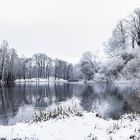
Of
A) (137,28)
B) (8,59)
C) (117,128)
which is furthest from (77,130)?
(8,59)

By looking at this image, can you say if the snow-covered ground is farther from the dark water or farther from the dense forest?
the dense forest

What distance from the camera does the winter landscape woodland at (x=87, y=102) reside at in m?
8.77

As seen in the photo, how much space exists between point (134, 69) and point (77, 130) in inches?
1017

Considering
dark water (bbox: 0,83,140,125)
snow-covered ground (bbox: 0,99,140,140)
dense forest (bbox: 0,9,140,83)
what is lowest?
dark water (bbox: 0,83,140,125)

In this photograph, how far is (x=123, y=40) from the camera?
151ft

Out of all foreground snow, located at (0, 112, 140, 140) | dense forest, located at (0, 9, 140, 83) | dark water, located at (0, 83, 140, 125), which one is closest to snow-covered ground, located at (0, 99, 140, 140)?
foreground snow, located at (0, 112, 140, 140)

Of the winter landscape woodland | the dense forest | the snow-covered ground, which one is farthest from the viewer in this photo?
the dense forest

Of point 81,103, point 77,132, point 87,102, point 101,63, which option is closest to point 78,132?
point 77,132

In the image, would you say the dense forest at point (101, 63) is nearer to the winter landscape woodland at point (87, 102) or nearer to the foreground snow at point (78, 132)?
the winter landscape woodland at point (87, 102)

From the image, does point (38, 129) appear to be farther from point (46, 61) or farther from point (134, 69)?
point (46, 61)

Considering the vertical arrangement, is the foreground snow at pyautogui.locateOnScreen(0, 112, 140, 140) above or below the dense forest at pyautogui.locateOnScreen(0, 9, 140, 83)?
below

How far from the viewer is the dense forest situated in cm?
3528

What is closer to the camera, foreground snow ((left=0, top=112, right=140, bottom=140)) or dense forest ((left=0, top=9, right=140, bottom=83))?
foreground snow ((left=0, top=112, right=140, bottom=140))

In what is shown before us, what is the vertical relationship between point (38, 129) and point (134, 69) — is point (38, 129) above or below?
below
